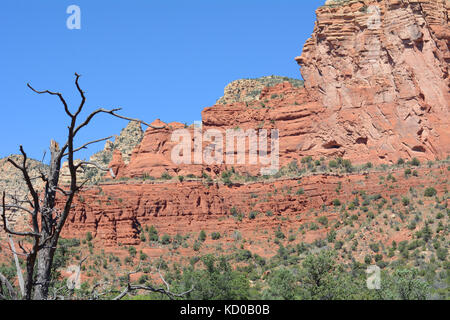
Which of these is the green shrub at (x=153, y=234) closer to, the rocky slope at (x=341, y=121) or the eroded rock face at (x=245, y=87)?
the rocky slope at (x=341, y=121)

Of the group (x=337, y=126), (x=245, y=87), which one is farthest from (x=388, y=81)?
(x=245, y=87)

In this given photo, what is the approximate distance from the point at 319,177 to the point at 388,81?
590 inches

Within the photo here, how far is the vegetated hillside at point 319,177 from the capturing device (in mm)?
59906

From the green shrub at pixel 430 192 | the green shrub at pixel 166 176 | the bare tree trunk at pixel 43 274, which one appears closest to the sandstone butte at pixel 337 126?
the green shrub at pixel 166 176

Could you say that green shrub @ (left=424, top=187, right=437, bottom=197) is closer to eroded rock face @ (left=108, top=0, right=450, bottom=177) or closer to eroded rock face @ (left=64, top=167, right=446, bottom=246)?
eroded rock face @ (left=64, top=167, right=446, bottom=246)

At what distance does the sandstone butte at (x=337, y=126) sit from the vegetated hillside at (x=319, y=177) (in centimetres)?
13

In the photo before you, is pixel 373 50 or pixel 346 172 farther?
pixel 373 50

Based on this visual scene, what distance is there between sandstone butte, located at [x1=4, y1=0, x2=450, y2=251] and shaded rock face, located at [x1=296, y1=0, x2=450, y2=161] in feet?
0.39

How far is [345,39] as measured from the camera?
75.8 m

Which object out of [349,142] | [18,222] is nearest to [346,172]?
[349,142]

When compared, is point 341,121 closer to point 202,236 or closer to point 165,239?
point 202,236

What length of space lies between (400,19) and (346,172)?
19.9 metres

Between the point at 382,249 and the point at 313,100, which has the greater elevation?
the point at 313,100

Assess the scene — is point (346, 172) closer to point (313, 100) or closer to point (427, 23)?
point (313, 100)
